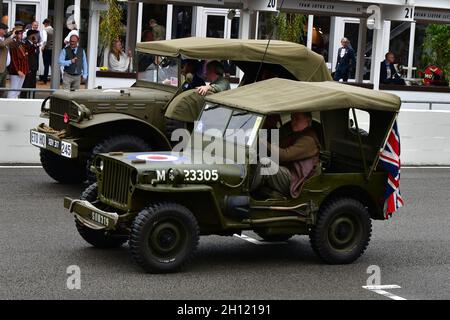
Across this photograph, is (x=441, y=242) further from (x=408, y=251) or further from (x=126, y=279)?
(x=126, y=279)

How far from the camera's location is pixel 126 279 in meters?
9.57

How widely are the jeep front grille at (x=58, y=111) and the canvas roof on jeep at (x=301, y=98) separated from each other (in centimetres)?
405

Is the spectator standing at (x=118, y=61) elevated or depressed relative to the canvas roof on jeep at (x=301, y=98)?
depressed

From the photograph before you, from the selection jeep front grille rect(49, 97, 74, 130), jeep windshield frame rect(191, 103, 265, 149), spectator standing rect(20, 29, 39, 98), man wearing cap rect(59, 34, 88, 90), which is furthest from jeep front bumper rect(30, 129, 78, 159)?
spectator standing rect(20, 29, 39, 98)

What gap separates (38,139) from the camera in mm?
15023

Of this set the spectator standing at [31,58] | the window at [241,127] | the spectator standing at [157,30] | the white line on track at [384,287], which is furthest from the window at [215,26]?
the white line on track at [384,287]

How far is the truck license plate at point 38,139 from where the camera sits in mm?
14883

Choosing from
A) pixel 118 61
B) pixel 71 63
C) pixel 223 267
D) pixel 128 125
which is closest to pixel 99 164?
pixel 223 267

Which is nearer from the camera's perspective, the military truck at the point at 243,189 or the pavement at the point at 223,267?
the pavement at the point at 223,267

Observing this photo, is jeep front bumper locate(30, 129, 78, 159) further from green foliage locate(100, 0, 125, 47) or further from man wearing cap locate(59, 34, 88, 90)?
green foliage locate(100, 0, 125, 47)

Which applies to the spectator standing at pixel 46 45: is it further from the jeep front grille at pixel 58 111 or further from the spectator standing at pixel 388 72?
the jeep front grille at pixel 58 111

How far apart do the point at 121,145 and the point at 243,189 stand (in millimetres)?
4299

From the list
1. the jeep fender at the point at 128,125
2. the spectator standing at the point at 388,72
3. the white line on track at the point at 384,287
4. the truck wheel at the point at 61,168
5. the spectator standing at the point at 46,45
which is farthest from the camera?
the spectator standing at the point at 46,45
